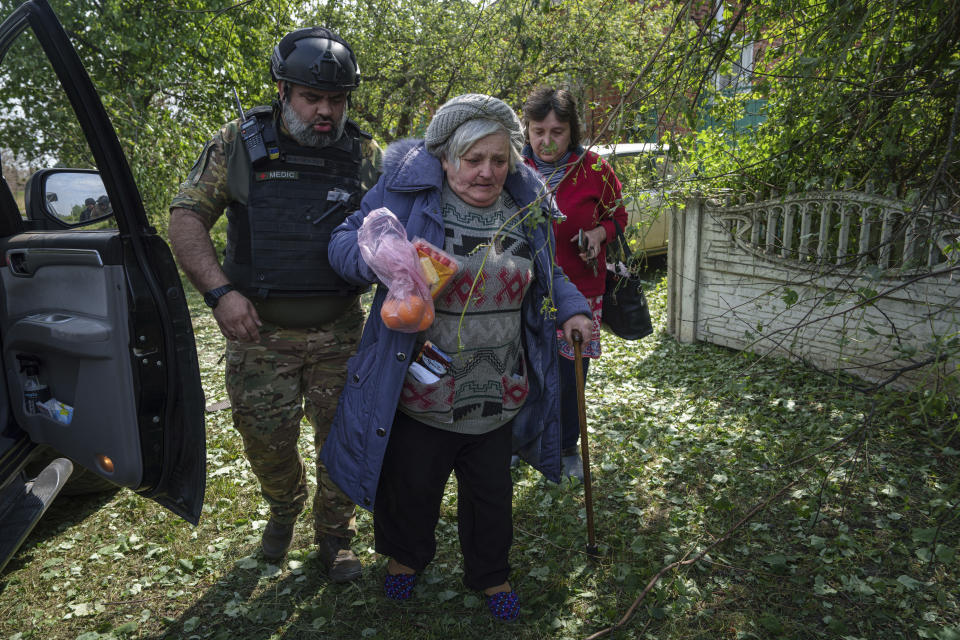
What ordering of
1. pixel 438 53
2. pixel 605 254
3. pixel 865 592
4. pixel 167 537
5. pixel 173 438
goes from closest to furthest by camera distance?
pixel 173 438 → pixel 865 592 → pixel 167 537 → pixel 605 254 → pixel 438 53

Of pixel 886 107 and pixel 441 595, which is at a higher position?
pixel 886 107

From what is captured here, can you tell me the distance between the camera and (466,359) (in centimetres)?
243

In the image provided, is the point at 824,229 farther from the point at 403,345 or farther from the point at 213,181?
the point at 213,181

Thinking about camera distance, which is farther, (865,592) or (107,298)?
(865,592)

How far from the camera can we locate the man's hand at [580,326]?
2.57 m

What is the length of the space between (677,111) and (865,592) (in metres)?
2.10

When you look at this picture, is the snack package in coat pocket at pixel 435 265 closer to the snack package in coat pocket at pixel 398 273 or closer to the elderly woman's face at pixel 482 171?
the snack package in coat pocket at pixel 398 273

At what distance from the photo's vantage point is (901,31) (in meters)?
2.79

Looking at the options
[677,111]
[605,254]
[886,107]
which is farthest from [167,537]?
[886,107]

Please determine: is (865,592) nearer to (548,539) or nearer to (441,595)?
(548,539)

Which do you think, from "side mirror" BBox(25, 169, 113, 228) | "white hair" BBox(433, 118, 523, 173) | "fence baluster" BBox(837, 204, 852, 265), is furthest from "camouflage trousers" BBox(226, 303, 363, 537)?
"fence baluster" BBox(837, 204, 852, 265)

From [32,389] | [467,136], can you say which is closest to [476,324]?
[467,136]

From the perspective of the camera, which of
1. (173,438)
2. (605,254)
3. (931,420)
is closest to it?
(173,438)

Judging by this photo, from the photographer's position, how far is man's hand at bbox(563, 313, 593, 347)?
8.44 feet
